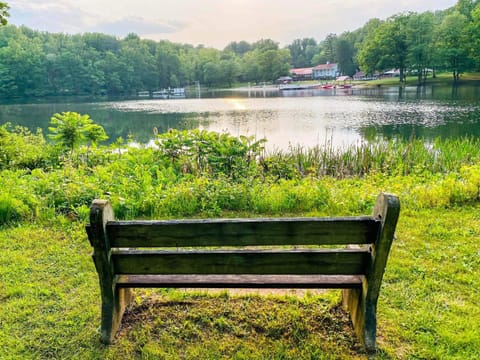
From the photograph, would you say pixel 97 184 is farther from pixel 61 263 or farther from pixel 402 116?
pixel 402 116

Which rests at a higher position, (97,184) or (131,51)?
(131,51)

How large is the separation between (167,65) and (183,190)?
95.2 m

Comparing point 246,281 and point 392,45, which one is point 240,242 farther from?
point 392,45

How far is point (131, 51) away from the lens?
289 feet

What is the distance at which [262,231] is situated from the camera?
1970 mm

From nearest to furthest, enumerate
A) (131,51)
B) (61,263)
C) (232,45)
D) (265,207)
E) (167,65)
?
(61,263) → (265,207) → (131,51) → (167,65) → (232,45)

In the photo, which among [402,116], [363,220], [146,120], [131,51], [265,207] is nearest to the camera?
[363,220]

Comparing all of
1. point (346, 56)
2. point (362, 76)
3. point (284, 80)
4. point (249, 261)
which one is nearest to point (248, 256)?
point (249, 261)

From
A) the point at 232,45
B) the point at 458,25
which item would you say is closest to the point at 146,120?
the point at 458,25

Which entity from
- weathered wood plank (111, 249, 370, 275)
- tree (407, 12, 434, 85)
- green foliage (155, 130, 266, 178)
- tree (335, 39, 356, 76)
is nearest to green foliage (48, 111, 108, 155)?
green foliage (155, 130, 266, 178)

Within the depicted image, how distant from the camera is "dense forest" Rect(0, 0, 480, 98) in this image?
54.2 metres

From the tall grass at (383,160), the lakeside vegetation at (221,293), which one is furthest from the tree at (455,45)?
the lakeside vegetation at (221,293)

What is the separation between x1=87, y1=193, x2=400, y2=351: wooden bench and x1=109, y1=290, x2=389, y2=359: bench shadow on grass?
17 cm

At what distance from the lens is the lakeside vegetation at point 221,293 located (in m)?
2.36
